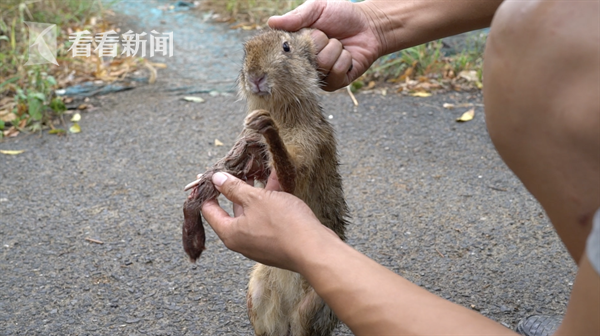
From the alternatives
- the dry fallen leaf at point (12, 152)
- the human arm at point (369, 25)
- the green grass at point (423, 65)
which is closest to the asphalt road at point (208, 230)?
the dry fallen leaf at point (12, 152)

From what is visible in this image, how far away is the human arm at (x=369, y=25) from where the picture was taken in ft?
8.78

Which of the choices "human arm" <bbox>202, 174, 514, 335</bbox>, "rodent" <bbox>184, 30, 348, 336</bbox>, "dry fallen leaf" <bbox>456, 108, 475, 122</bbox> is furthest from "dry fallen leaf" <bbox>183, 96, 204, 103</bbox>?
"human arm" <bbox>202, 174, 514, 335</bbox>

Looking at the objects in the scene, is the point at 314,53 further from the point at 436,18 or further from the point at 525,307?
the point at 525,307

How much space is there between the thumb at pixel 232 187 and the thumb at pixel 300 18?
872 millimetres

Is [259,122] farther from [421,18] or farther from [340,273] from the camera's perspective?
[421,18]

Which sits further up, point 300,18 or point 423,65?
point 300,18

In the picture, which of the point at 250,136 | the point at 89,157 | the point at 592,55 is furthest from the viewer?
the point at 89,157

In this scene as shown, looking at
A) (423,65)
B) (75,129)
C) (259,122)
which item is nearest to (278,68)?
(259,122)

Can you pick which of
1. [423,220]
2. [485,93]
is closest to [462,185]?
[423,220]

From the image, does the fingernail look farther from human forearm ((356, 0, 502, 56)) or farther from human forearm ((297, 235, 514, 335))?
human forearm ((356, 0, 502, 56))

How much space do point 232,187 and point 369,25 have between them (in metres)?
1.23

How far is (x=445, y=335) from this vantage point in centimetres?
143

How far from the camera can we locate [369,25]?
2.87 metres

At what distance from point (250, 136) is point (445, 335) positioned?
44.8 inches
